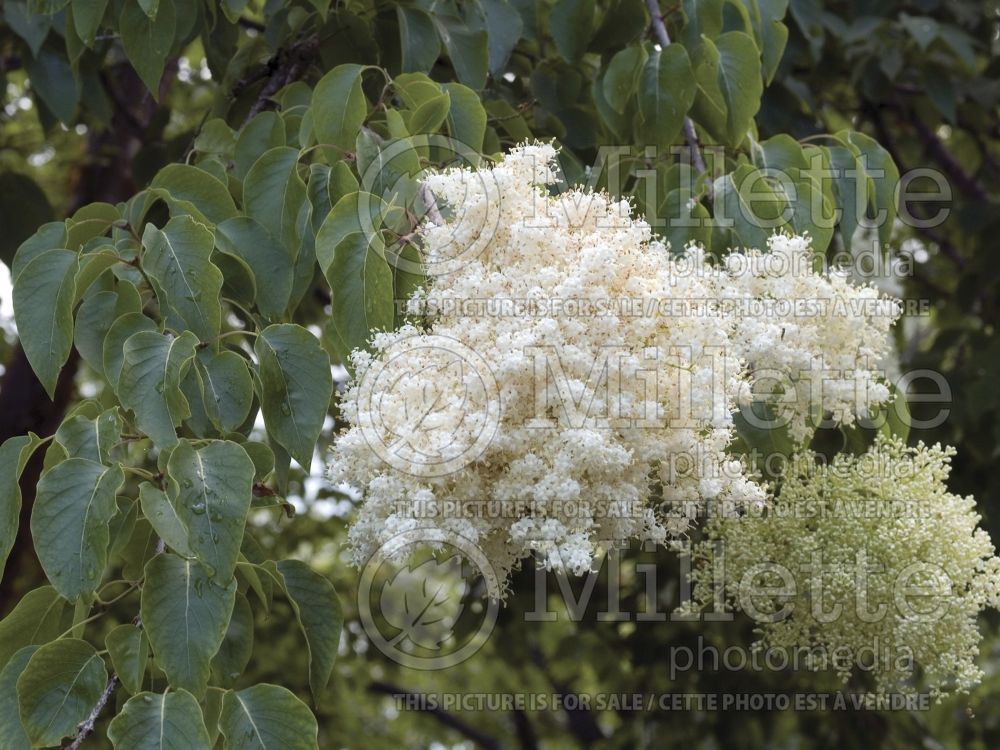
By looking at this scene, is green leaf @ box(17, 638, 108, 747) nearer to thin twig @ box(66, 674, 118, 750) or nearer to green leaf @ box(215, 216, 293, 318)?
thin twig @ box(66, 674, 118, 750)

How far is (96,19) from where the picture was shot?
2664 millimetres

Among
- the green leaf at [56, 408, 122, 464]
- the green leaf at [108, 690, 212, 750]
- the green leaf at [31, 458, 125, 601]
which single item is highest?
the green leaf at [56, 408, 122, 464]

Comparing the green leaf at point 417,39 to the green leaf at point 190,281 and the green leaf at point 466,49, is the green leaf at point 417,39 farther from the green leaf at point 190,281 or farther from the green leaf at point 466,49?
the green leaf at point 190,281

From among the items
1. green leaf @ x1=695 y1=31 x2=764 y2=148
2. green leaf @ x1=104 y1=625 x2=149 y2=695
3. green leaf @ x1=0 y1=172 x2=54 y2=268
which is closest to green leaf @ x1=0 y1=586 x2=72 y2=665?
green leaf @ x1=104 y1=625 x2=149 y2=695

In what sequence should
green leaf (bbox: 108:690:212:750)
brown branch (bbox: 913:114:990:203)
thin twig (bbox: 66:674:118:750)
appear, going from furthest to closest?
brown branch (bbox: 913:114:990:203), thin twig (bbox: 66:674:118:750), green leaf (bbox: 108:690:212:750)

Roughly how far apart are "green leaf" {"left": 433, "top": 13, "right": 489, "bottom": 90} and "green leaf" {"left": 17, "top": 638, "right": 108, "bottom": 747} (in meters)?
1.66

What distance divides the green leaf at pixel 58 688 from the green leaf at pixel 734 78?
5.73ft

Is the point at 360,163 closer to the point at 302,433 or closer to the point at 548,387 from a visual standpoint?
the point at 302,433

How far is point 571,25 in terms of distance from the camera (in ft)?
10.0

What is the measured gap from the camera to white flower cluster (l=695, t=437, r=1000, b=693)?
7.41 feet

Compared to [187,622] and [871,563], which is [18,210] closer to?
[187,622]

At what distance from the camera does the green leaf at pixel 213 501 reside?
1.81 metres

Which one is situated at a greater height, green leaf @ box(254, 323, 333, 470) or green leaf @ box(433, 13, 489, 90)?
green leaf @ box(433, 13, 489, 90)

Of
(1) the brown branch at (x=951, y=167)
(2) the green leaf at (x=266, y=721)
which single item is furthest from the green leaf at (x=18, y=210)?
(1) the brown branch at (x=951, y=167)
